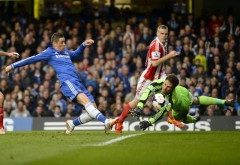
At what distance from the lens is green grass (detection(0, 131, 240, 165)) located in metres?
8.05

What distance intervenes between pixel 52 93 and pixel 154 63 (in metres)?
8.29

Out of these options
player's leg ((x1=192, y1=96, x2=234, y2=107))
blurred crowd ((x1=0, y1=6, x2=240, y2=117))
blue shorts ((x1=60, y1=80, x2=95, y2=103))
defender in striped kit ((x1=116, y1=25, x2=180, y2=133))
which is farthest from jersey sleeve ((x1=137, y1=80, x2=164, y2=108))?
blurred crowd ((x1=0, y1=6, x2=240, y2=117))

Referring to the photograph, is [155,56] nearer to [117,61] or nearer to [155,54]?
[155,54]

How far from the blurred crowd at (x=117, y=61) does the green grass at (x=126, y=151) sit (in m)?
8.25

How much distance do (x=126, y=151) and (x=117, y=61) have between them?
1311cm

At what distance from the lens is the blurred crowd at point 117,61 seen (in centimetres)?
2006

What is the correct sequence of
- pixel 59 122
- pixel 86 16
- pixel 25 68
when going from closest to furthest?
pixel 59 122
pixel 25 68
pixel 86 16

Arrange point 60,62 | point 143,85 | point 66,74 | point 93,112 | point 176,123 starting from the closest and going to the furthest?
point 93,112, point 66,74, point 60,62, point 143,85, point 176,123

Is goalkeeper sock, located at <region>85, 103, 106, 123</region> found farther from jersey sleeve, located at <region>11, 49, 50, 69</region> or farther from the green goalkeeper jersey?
jersey sleeve, located at <region>11, 49, 50, 69</region>

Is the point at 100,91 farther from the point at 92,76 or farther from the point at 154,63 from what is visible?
the point at 154,63

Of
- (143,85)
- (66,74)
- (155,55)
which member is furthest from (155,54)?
(66,74)

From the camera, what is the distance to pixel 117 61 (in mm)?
22094

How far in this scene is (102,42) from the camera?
22.5 meters

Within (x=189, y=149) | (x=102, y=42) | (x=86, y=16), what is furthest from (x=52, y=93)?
(x=189, y=149)
